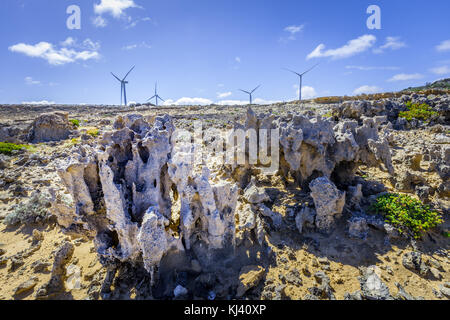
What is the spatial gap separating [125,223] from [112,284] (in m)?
1.40

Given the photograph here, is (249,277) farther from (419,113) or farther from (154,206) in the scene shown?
(419,113)

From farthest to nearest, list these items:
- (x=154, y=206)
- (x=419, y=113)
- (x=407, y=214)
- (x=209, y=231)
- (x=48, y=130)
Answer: (x=48, y=130), (x=419, y=113), (x=407, y=214), (x=209, y=231), (x=154, y=206)

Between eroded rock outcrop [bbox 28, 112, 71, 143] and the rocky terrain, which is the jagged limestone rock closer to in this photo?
the rocky terrain

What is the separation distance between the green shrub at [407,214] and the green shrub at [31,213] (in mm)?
10301

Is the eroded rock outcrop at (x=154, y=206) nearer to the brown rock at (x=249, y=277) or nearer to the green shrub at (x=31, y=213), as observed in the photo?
the brown rock at (x=249, y=277)

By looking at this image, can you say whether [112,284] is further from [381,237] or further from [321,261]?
[381,237]

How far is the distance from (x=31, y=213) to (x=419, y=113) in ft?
81.8

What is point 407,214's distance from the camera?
19.4ft

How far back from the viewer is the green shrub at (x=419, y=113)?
16.9 meters

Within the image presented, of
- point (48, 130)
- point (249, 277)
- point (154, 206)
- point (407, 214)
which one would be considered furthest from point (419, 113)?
point (48, 130)

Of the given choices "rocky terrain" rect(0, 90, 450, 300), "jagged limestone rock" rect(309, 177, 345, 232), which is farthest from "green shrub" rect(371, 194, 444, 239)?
"jagged limestone rock" rect(309, 177, 345, 232)

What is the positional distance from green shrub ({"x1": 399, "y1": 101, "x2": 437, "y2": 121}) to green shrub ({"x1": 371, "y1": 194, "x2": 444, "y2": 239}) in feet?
48.7

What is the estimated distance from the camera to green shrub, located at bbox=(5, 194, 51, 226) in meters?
6.85

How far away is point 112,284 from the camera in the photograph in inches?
176
